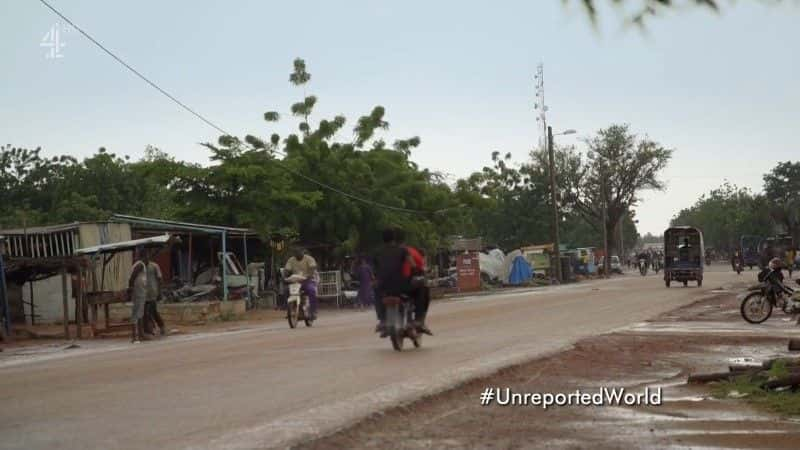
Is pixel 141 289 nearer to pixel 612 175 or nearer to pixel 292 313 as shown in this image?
pixel 292 313

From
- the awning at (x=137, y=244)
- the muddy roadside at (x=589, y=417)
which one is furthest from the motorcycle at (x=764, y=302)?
the awning at (x=137, y=244)

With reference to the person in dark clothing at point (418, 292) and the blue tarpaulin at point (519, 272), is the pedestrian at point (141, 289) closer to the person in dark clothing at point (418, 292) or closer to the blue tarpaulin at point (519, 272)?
the person in dark clothing at point (418, 292)

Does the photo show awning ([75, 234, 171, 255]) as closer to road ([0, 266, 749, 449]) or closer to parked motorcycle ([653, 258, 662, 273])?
road ([0, 266, 749, 449])

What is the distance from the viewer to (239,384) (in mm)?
10195

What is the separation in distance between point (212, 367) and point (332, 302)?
27.7 m

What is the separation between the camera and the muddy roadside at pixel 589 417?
6930 millimetres

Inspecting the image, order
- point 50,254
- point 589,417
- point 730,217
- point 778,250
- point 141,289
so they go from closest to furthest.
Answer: point 589,417 → point 141,289 → point 50,254 → point 778,250 → point 730,217

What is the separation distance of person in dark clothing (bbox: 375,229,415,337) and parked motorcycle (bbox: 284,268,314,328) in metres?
7.30

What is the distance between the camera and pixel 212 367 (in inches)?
484

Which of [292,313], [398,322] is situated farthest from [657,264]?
[398,322]

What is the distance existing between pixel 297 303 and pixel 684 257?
23068 mm

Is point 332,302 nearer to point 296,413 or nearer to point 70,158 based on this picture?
Answer: point 296,413

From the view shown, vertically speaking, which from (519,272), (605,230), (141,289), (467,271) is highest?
(605,230)

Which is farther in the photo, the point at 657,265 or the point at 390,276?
the point at 657,265
